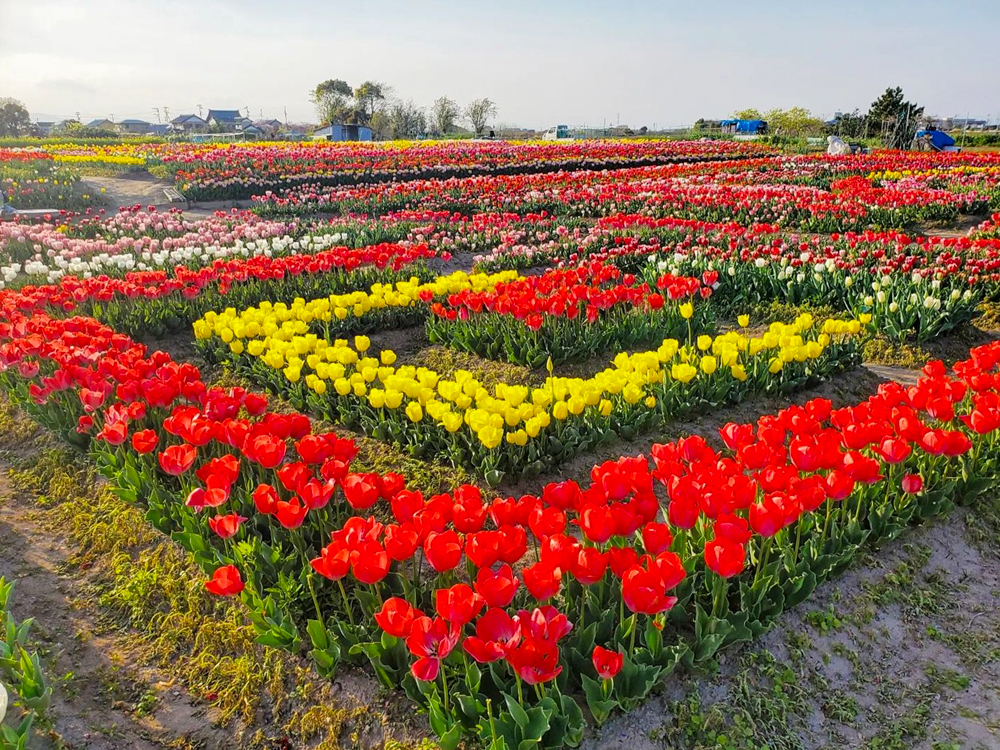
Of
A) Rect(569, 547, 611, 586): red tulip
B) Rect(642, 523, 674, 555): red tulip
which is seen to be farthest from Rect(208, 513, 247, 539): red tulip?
Rect(642, 523, 674, 555): red tulip

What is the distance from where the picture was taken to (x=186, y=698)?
9.94 ft

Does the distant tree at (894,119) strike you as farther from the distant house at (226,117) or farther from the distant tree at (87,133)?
the distant house at (226,117)

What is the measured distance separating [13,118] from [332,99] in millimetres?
43053

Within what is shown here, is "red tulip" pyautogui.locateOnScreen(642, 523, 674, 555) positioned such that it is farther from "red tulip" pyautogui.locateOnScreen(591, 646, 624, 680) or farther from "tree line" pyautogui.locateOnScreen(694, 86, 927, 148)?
"tree line" pyautogui.locateOnScreen(694, 86, 927, 148)

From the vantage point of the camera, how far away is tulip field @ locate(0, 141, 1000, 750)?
252cm

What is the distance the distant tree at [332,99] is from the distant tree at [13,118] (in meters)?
34.6

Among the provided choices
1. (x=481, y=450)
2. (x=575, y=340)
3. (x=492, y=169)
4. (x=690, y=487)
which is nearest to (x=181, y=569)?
(x=481, y=450)

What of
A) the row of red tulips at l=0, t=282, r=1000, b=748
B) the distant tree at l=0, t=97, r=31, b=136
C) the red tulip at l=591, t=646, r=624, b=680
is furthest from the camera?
the distant tree at l=0, t=97, r=31, b=136

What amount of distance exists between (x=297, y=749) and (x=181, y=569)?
4.94 ft

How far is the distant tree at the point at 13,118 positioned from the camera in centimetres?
6719

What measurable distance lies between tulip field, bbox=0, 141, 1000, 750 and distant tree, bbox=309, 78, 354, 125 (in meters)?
89.4

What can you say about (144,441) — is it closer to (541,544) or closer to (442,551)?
(442,551)

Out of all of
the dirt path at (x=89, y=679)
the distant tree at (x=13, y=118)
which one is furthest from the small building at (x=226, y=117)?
the dirt path at (x=89, y=679)

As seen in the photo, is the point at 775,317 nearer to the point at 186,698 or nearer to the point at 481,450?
the point at 481,450
